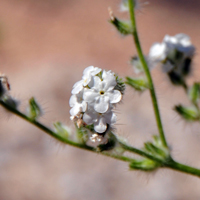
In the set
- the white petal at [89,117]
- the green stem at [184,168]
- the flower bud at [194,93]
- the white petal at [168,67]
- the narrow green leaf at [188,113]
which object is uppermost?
the white petal at [89,117]

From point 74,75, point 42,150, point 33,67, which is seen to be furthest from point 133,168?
point 33,67

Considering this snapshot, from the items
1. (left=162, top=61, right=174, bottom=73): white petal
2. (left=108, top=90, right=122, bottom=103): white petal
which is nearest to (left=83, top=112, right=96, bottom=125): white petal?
(left=108, top=90, right=122, bottom=103): white petal

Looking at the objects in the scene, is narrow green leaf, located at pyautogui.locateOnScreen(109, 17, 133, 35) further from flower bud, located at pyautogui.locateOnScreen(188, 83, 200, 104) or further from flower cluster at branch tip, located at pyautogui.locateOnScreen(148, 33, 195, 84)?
flower bud, located at pyautogui.locateOnScreen(188, 83, 200, 104)

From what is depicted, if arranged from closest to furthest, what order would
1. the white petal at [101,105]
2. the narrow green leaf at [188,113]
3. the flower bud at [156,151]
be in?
1. the white petal at [101,105]
2. the flower bud at [156,151]
3. the narrow green leaf at [188,113]

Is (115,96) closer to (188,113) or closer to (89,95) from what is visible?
(89,95)

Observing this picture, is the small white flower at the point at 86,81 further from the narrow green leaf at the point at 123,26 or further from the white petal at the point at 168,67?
the white petal at the point at 168,67

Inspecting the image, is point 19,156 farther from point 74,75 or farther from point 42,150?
point 74,75

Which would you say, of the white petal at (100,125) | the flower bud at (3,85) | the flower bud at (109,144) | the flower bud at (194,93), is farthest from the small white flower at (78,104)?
the flower bud at (194,93)
